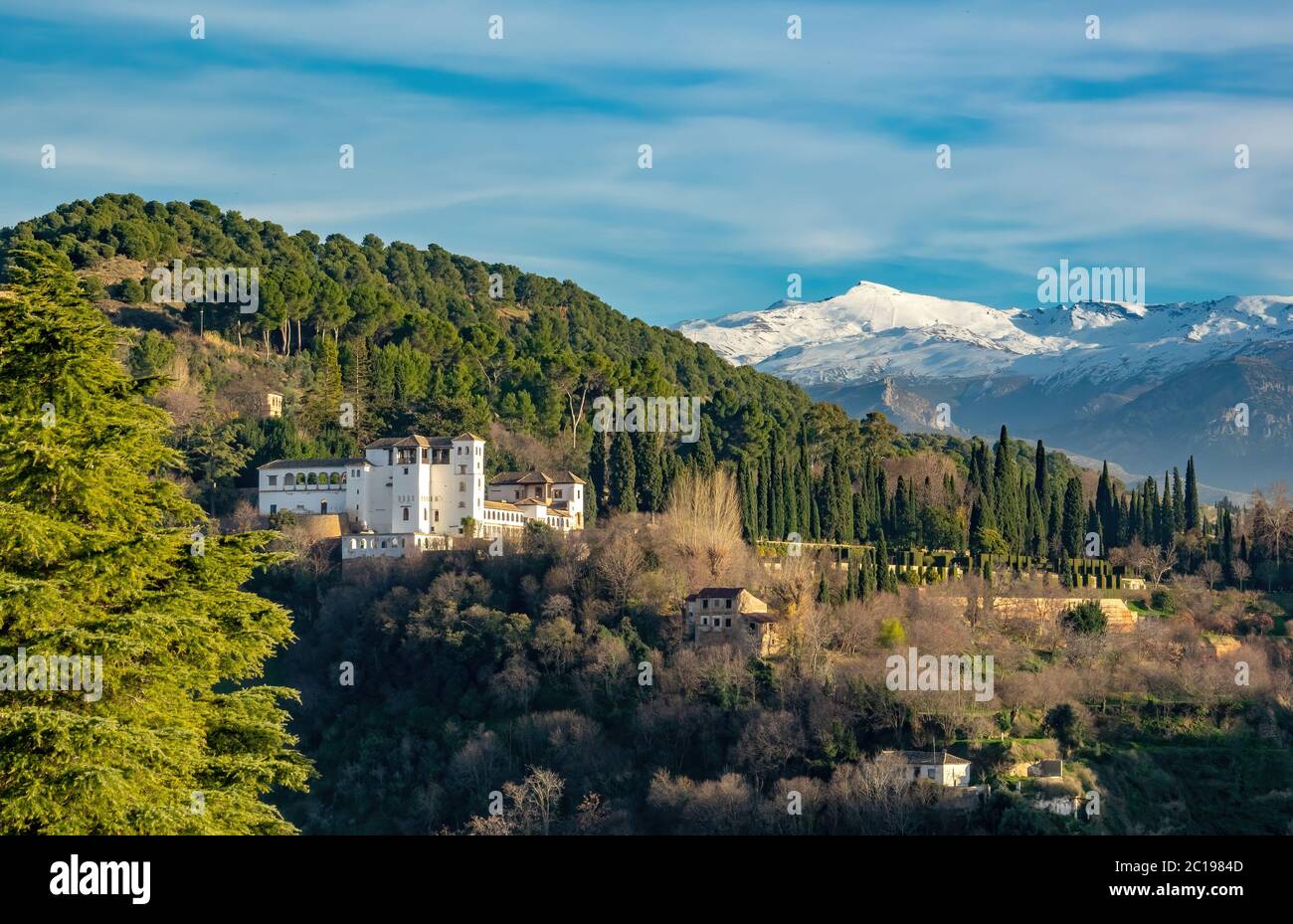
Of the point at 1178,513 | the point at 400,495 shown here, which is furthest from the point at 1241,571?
the point at 400,495

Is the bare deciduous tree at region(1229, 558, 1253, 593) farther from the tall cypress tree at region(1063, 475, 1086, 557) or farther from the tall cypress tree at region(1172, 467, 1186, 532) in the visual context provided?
the tall cypress tree at region(1063, 475, 1086, 557)

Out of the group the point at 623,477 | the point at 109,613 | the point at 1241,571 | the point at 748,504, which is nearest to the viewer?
the point at 109,613

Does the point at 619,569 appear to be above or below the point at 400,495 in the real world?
below

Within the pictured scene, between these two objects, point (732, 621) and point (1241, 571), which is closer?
point (732, 621)

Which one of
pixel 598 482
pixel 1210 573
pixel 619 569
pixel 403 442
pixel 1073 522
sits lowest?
pixel 1210 573

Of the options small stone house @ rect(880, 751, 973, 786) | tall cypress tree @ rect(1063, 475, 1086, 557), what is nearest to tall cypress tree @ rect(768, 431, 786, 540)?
tall cypress tree @ rect(1063, 475, 1086, 557)

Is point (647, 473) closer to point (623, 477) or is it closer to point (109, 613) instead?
point (623, 477)

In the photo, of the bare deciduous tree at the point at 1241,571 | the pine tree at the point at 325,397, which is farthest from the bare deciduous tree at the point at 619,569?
the bare deciduous tree at the point at 1241,571
